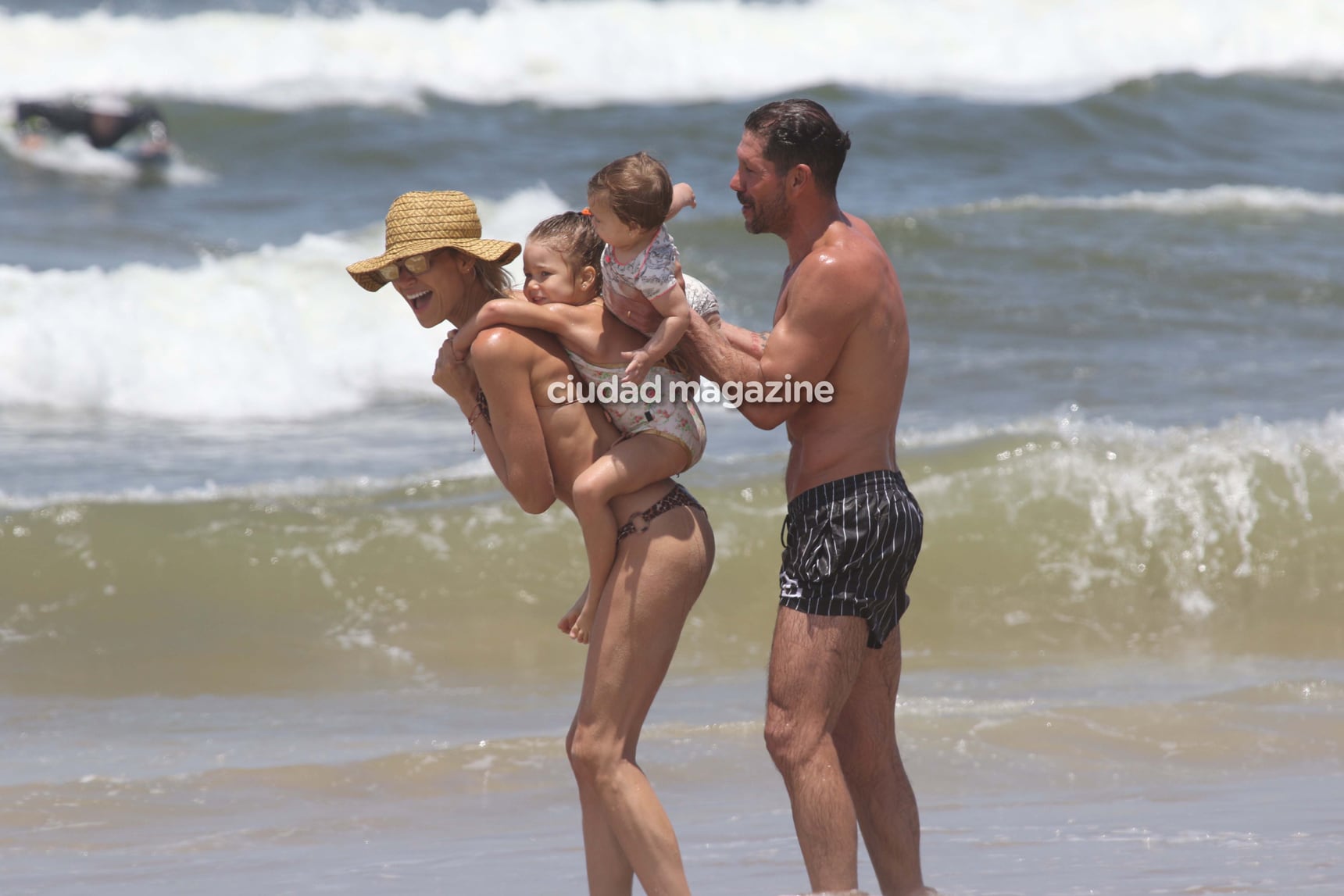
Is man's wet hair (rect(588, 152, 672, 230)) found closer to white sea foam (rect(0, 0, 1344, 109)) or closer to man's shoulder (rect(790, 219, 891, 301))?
man's shoulder (rect(790, 219, 891, 301))

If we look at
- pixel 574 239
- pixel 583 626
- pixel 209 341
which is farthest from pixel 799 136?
pixel 209 341

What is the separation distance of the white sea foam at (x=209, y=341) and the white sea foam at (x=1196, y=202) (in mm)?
6485

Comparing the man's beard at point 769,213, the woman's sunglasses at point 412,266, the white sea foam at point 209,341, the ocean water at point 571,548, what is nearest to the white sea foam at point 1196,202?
the ocean water at point 571,548

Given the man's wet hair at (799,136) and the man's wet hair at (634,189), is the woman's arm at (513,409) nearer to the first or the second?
the man's wet hair at (634,189)

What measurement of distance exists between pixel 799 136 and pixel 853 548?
0.93 meters

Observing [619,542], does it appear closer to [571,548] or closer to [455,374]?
[455,374]

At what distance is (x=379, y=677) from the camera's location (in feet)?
22.6

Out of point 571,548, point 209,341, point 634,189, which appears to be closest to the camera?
point 634,189

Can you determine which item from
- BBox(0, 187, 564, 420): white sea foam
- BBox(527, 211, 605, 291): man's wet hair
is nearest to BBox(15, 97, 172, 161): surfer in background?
BBox(0, 187, 564, 420): white sea foam

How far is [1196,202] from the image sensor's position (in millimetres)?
16906

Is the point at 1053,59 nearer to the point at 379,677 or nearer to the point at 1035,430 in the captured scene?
the point at 1035,430

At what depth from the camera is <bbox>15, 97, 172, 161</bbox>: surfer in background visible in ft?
58.6

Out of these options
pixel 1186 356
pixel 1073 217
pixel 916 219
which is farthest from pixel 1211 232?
pixel 1186 356

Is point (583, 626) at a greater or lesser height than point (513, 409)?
lesser
